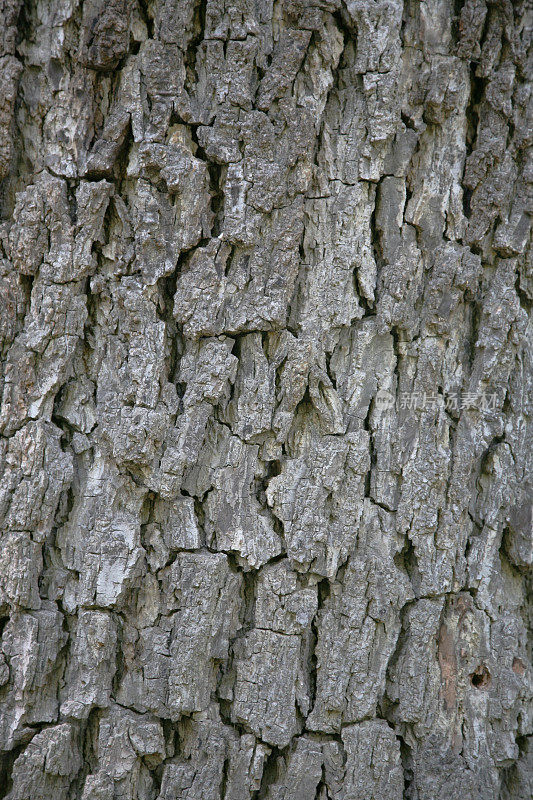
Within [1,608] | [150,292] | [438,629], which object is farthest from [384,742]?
[150,292]

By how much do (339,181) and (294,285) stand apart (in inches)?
11.3

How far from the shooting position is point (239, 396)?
1472 mm

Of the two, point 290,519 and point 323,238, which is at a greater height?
point 323,238

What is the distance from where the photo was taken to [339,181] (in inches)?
58.5

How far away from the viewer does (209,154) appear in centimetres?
145

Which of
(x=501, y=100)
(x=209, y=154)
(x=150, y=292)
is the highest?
(x=501, y=100)

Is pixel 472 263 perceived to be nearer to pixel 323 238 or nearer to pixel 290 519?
pixel 323 238

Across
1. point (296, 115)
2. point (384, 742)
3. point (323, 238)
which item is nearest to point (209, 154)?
point (296, 115)

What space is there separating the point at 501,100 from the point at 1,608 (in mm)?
1810

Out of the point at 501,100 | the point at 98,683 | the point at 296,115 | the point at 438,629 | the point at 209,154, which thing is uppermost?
the point at 501,100

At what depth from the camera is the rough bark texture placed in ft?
4.75

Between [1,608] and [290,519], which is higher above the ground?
[290,519]

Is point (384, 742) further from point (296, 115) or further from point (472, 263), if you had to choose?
point (296, 115)

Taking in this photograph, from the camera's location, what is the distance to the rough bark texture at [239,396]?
1.45 meters
